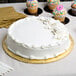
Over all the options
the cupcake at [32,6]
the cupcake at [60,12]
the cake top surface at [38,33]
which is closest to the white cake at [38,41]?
the cake top surface at [38,33]

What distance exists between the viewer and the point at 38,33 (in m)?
1.14

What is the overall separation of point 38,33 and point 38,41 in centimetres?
7

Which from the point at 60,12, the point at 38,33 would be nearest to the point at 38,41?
the point at 38,33

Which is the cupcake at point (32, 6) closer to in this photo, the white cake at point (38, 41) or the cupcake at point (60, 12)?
the cupcake at point (60, 12)

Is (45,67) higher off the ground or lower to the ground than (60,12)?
lower

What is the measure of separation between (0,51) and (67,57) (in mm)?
415

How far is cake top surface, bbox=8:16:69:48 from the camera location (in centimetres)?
109

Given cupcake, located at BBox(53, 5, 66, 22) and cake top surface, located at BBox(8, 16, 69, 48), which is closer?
cake top surface, located at BBox(8, 16, 69, 48)

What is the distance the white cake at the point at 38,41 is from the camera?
3.56 ft

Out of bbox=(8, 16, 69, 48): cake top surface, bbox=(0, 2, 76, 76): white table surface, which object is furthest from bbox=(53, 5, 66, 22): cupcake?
bbox=(0, 2, 76, 76): white table surface

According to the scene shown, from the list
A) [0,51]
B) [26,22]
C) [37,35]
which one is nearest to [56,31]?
[37,35]

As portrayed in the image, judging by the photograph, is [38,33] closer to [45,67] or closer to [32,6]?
[45,67]

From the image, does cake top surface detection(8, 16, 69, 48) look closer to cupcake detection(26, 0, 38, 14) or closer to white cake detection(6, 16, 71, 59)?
white cake detection(6, 16, 71, 59)

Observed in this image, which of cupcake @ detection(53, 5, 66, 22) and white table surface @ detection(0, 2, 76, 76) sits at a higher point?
cupcake @ detection(53, 5, 66, 22)
